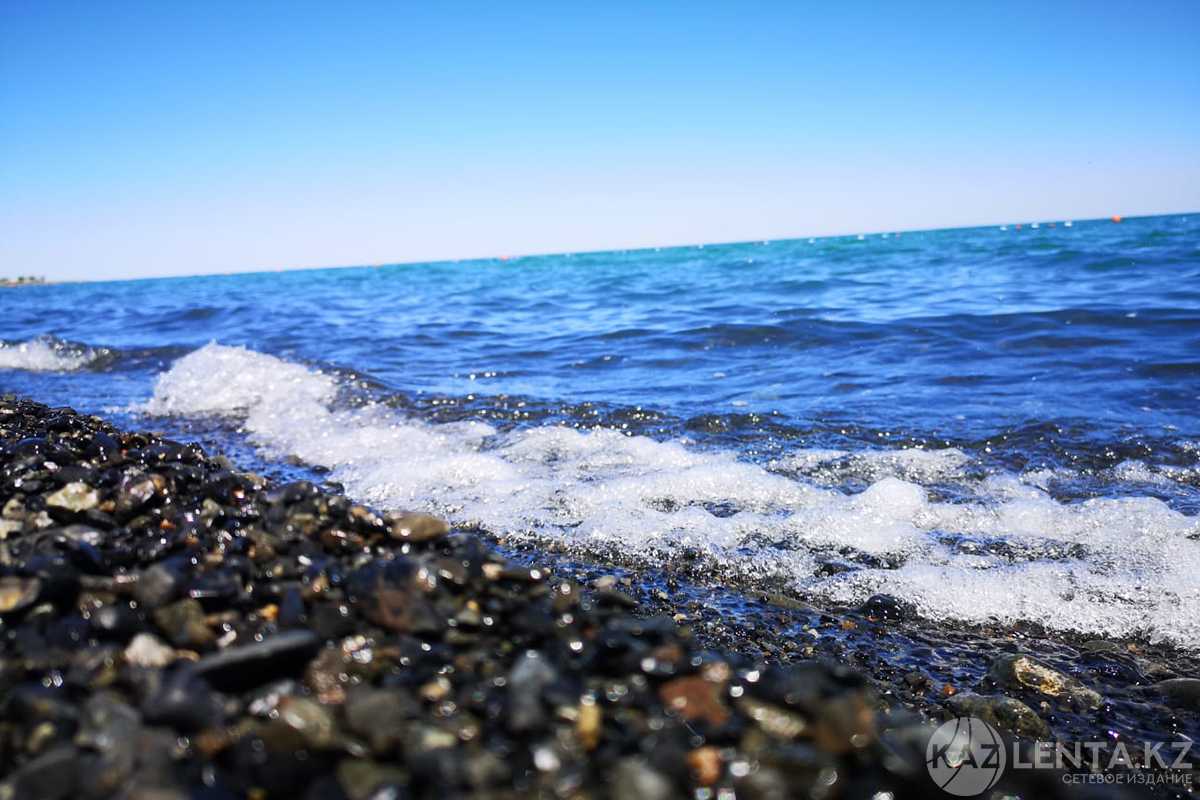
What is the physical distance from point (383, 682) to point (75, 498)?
195 cm

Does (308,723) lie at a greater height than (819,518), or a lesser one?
greater

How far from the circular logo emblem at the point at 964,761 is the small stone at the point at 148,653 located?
1.92 m

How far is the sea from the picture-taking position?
381 cm

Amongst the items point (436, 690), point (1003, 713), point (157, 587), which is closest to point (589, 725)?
point (436, 690)

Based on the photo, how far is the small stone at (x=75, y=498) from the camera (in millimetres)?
2717

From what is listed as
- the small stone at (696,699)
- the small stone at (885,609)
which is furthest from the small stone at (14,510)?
the small stone at (885,609)

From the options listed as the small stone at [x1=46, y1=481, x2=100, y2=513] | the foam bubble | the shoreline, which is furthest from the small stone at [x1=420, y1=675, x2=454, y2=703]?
the foam bubble

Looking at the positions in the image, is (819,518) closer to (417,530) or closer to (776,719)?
(417,530)

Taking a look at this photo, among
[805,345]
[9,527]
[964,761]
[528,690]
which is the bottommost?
[964,761]

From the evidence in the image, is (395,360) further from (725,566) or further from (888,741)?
(888,741)

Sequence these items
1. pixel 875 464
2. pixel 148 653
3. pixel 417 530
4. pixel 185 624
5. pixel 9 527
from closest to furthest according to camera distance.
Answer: pixel 148 653, pixel 185 624, pixel 417 530, pixel 9 527, pixel 875 464

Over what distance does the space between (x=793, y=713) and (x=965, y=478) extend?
4437 mm

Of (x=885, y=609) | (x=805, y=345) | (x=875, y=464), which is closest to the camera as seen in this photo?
(x=885, y=609)

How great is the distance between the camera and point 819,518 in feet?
14.3
